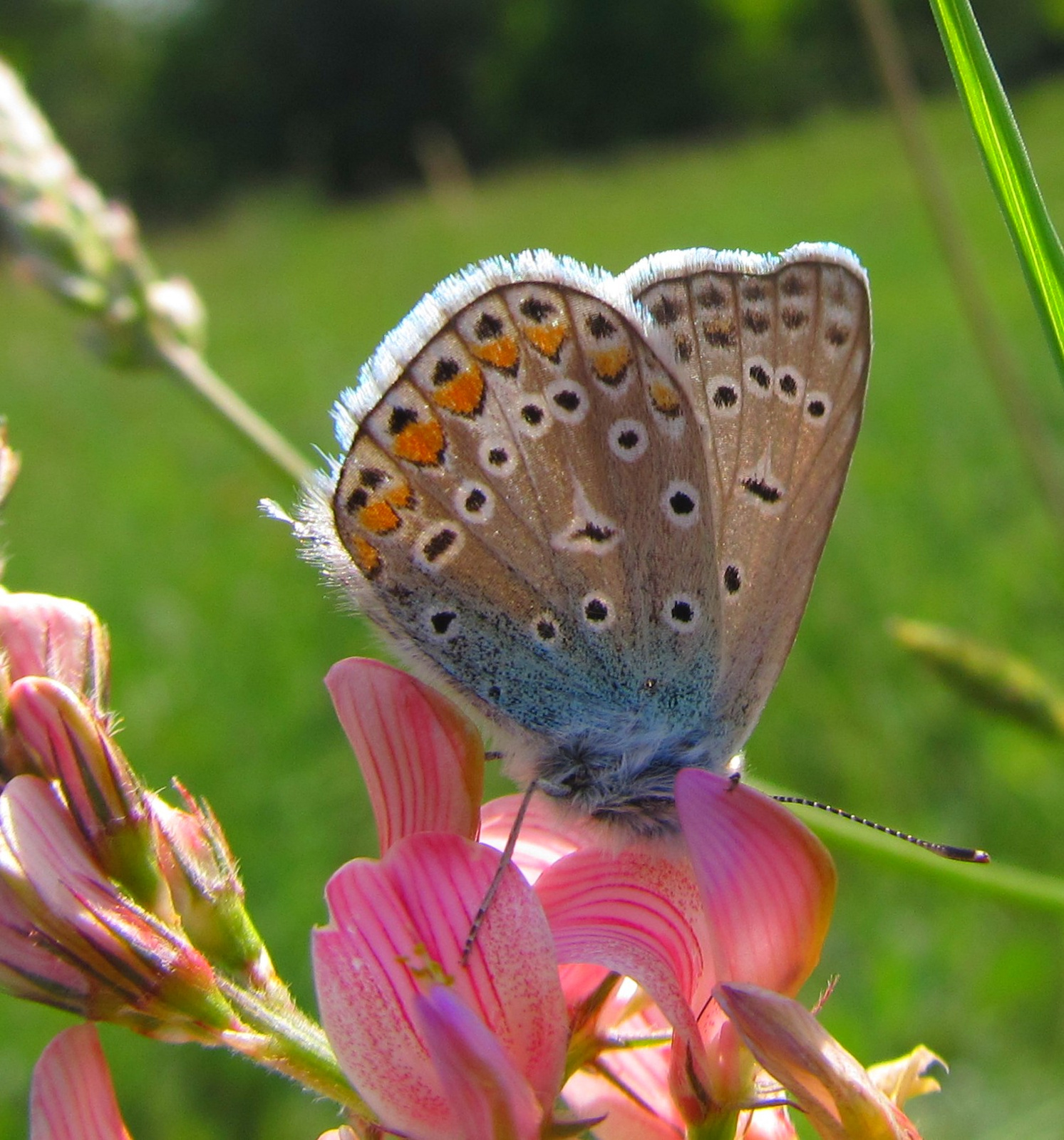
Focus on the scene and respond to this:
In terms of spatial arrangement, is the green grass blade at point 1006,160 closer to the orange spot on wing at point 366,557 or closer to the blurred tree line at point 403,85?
the orange spot on wing at point 366,557

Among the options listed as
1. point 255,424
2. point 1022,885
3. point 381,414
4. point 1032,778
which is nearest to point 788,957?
point 1022,885

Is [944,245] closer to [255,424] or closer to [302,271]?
[255,424]

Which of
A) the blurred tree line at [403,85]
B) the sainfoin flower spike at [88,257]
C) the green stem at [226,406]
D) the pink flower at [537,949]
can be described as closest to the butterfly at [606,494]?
the pink flower at [537,949]

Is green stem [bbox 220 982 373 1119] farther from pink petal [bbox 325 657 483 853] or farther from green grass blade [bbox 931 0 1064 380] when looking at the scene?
green grass blade [bbox 931 0 1064 380]

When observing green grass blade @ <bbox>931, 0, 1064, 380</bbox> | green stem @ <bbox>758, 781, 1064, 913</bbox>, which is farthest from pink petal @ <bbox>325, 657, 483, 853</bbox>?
green grass blade @ <bbox>931, 0, 1064, 380</bbox>

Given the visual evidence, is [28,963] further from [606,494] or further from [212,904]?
[606,494]
